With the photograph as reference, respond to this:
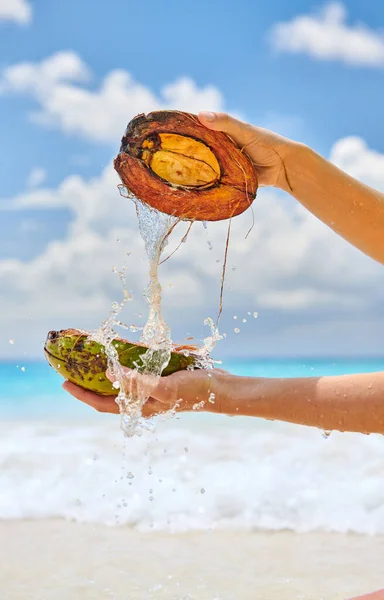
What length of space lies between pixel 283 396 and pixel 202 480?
421 centimetres

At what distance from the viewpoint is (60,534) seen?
502cm

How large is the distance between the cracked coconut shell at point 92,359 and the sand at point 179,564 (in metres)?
1.75

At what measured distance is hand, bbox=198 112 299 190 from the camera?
242cm

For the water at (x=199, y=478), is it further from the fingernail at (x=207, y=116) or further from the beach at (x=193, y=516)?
the fingernail at (x=207, y=116)

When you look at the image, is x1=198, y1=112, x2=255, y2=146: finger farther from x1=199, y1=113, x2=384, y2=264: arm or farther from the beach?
the beach

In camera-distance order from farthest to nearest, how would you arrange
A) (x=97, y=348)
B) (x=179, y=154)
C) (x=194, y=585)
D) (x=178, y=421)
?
(x=178, y=421) < (x=194, y=585) < (x=97, y=348) < (x=179, y=154)

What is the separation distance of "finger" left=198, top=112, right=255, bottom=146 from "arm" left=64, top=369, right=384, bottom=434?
0.89 metres

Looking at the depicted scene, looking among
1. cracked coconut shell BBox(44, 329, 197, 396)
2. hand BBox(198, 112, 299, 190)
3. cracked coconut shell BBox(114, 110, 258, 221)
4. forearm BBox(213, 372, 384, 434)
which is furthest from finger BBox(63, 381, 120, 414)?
hand BBox(198, 112, 299, 190)

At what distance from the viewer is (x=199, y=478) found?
6.40m

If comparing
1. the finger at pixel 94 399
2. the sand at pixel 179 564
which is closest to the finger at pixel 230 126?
the finger at pixel 94 399

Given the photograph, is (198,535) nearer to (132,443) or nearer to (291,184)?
(132,443)

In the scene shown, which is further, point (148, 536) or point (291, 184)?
point (148, 536)

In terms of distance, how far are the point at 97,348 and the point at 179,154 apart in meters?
0.86

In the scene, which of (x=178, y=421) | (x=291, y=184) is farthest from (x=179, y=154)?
(x=178, y=421)
